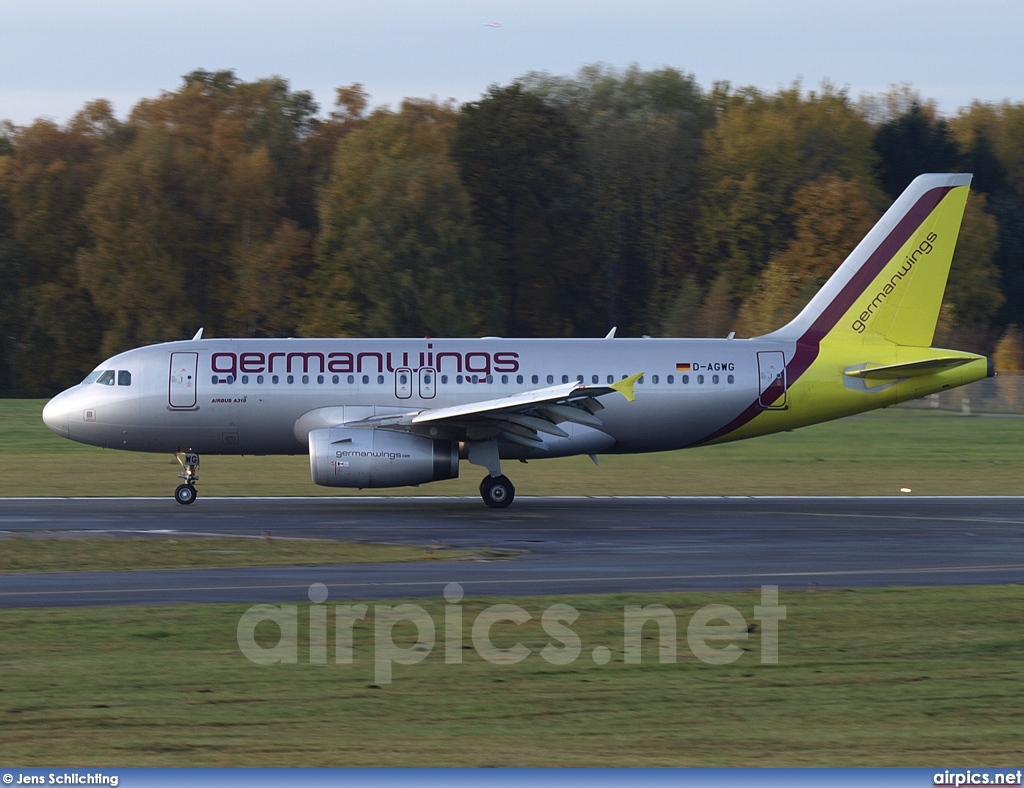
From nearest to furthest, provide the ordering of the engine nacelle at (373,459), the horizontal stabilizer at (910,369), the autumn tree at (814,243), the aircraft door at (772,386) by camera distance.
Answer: the engine nacelle at (373,459) → the horizontal stabilizer at (910,369) → the aircraft door at (772,386) → the autumn tree at (814,243)

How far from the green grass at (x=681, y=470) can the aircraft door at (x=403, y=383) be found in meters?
4.00

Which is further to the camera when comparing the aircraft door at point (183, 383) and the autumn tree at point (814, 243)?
the autumn tree at point (814, 243)

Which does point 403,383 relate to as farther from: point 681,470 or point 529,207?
point 529,207

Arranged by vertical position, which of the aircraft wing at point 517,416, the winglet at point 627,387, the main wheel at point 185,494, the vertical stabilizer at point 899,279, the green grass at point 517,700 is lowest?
the green grass at point 517,700

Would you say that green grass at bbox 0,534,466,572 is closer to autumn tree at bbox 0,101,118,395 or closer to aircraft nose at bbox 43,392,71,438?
aircraft nose at bbox 43,392,71,438

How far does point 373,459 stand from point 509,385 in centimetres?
390

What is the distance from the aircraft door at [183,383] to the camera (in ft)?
90.8

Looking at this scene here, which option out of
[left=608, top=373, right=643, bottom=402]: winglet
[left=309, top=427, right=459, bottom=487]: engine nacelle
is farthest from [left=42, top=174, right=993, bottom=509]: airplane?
[left=608, top=373, right=643, bottom=402]: winglet

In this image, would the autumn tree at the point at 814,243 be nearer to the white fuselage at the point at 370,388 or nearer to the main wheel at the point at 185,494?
the white fuselage at the point at 370,388

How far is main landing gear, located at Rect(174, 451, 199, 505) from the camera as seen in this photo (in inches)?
1079

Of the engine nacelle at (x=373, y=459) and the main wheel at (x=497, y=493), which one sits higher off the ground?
the engine nacelle at (x=373, y=459)

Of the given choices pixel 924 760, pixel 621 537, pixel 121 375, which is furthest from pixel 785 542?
pixel 121 375

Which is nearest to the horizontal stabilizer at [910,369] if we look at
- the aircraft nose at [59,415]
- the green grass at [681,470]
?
the green grass at [681,470]

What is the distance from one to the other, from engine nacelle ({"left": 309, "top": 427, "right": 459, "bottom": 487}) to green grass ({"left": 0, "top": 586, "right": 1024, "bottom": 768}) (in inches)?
425
